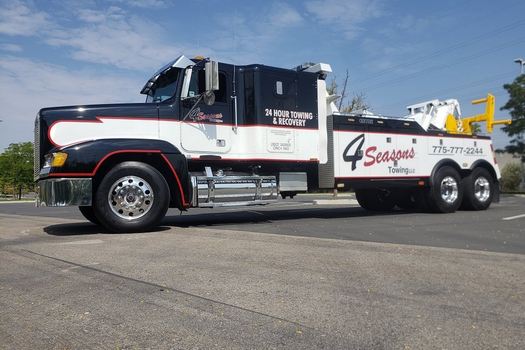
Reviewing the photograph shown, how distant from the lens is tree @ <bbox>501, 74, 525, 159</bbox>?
94.7 ft

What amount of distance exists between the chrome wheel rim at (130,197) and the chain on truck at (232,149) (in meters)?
0.02

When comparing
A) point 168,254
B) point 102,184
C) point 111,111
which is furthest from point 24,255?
point 111,111

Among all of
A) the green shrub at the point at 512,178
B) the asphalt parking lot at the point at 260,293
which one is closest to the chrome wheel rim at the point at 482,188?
the asphalt parking lot at the point at 260,293

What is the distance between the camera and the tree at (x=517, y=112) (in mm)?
28875

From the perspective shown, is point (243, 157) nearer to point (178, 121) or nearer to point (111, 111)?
point (178, 121)

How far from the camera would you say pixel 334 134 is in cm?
1099

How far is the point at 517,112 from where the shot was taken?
29.3m

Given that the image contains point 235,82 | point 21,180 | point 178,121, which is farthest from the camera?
point 21,180

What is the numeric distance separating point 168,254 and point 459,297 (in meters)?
3.30

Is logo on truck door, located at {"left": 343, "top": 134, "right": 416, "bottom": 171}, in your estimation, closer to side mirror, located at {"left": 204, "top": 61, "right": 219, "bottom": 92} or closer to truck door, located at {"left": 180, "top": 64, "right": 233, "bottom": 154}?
truck door, located at {"left": 180, "top": 64, "right": 233, "bottom": 154}

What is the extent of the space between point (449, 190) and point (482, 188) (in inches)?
55.5

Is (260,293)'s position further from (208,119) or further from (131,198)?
(208,119)

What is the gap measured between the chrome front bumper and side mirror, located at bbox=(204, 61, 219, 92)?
2.64 m

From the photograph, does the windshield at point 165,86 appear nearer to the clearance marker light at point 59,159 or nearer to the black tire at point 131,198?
the black tire at point 131,198
